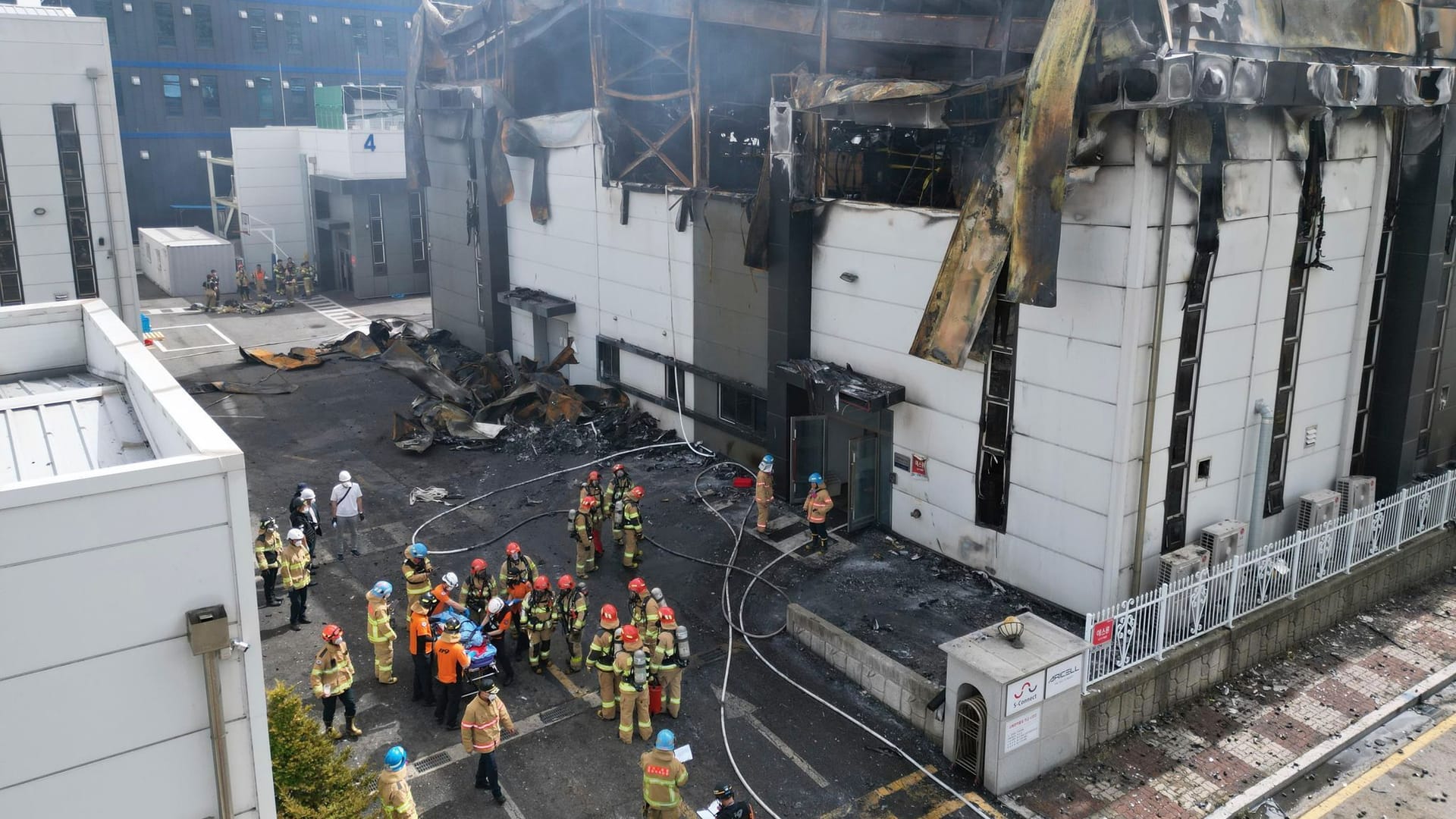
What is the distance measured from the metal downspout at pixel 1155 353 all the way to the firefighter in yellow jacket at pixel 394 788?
9004 mm

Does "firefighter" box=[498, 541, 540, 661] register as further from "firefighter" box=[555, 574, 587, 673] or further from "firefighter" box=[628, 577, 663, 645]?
"firefighter" box=[628, 577, 663, 645]

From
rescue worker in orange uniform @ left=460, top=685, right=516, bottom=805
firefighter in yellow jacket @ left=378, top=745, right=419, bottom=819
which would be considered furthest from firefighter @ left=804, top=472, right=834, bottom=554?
firefighter in yellow jacket @ left=378, top=745, right=419, bottom=819

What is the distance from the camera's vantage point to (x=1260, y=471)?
14.5m

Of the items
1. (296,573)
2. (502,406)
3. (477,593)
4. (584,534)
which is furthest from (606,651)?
(502,406)

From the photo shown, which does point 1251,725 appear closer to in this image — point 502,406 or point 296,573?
point 296,573

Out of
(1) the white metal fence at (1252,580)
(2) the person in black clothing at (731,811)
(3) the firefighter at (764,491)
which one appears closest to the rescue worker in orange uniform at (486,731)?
(2) the person in black clothing at (731,811)

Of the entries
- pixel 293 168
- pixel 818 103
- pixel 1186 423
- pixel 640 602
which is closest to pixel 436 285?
pixel 293 168

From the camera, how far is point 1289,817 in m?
11.1

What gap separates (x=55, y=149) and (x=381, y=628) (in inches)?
601

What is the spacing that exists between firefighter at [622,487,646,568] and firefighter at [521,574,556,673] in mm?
2757

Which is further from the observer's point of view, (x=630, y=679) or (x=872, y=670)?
(x=872, y=670)

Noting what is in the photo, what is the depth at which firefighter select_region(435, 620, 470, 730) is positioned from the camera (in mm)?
11664

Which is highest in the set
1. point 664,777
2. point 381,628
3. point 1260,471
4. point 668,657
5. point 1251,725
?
point 1260,471

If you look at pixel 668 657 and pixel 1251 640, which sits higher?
pixel 668 657
